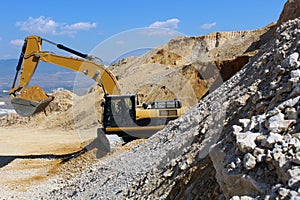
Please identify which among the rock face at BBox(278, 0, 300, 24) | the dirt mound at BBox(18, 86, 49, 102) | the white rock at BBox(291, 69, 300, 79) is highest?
the rock face at BBox(278, 0, 300, 24)

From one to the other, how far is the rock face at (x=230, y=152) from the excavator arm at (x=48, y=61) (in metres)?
4.15

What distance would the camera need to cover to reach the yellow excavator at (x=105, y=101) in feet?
37.4

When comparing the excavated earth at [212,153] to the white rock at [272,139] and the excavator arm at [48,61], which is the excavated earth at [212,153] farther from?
the excavator arm at [48,61]

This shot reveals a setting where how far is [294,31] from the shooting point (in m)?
6.04

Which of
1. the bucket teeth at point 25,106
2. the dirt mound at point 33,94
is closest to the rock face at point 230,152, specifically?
the bucket teeth at point 25,106

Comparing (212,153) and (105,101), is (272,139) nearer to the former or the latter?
(212,153)

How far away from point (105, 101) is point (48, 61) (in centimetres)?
263

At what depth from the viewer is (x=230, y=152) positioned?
3771 mm

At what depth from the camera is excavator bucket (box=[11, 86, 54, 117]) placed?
1188cm

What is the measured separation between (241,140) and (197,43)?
32369mm

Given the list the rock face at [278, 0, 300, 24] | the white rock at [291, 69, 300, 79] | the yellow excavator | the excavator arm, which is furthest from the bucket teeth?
the white rock at [291, 69, 300, 79]

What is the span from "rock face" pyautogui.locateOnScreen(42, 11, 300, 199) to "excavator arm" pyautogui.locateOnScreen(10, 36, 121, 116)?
4145 millimetres

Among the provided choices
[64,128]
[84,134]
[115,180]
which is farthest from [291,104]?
[64,128]

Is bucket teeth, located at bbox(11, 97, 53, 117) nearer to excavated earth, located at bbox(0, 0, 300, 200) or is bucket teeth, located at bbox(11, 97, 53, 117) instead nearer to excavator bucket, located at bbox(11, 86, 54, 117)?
excavator bucket, located at bbox(11, 86, 54, 117)
